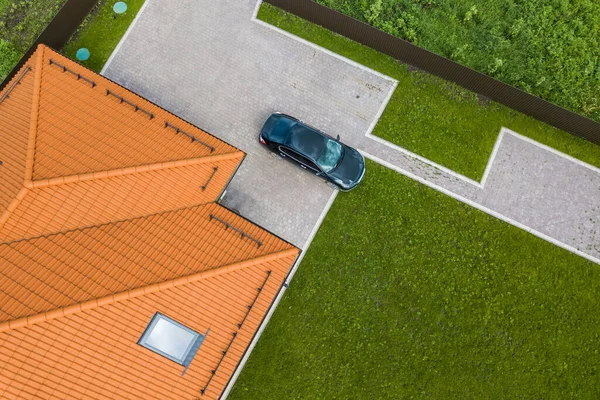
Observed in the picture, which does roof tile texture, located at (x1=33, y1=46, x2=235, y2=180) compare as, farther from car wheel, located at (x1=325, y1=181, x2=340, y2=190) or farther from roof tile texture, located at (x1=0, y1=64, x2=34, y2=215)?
car wheel, located at (x1=325, y1=181, x2=340, y2=190)

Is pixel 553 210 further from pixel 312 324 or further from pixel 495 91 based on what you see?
pixel 312 324

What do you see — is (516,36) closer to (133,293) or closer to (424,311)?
(424,311)

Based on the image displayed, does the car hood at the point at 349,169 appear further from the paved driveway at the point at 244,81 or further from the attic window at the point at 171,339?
the attic window at the point at 171,339

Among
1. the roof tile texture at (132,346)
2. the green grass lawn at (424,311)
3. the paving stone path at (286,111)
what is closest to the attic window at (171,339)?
the roof tile texture at (132,346)

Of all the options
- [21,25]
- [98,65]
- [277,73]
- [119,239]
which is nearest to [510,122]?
[277,73]

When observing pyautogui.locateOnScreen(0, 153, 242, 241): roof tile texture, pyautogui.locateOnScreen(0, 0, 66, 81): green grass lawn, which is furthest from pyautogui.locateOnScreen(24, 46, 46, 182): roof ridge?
pyautogui.locateOnScreen(0, 0, 66, 81): green grass lawn

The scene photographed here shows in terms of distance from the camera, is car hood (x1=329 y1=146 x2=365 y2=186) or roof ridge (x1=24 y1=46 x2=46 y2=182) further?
car hood (x1=329 y1=146 x2=365 y2=186)
